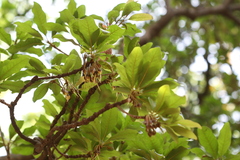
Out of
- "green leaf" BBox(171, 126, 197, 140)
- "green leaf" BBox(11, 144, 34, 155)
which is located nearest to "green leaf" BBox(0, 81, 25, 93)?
"green leaf" BBox(11, 144, 34, 155)

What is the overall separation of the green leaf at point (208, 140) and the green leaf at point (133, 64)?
1.12 feet

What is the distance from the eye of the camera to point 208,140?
3.57ft

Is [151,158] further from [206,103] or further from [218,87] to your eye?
[218,87]

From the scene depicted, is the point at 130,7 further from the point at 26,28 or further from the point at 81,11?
the point at 26,28

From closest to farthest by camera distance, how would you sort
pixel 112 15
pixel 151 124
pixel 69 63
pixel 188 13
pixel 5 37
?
pixel 151 124
pixel 69 63
pixel 112 15
pixel 5 37
pixel 188 13

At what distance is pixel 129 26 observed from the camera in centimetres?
109

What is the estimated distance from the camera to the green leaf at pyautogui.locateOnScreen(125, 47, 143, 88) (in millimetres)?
883

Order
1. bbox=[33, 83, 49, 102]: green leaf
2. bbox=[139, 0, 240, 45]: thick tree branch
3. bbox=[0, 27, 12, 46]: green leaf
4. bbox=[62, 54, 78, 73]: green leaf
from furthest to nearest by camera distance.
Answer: bbox=[139, 0, 240, 45]: thick tree branch, bbox=[0, 27, 12, 46]: green leaf, bbox=[33, 83, 49, 102]: green leaf, bbox=[62, 54, 78, 73]: green leaf

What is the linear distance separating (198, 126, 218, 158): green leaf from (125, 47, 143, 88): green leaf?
340 mm

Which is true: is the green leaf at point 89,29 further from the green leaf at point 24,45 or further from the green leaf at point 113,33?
the green leaf at point 24,45

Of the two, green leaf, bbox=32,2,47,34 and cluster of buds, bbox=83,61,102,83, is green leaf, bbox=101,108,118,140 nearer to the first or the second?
cluster of buds, bbox=83,61,102,83

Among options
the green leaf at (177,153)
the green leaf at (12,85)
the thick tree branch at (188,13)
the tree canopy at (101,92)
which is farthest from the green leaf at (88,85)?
the thick tree branch at (188,13)

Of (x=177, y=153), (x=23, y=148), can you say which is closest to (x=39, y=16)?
(x=23, y=148)

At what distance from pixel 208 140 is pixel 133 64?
1.35 feet
